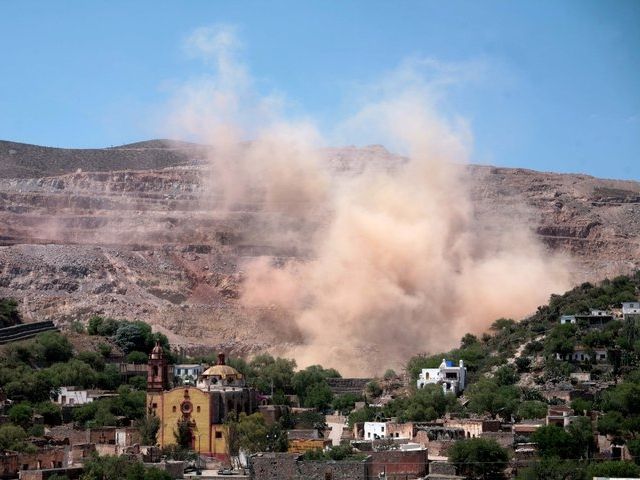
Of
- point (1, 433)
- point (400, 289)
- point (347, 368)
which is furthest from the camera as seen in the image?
point (400, 289)

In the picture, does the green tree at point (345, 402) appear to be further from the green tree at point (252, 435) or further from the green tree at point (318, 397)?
the green tree at point (252, 435)

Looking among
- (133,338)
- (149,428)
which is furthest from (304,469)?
(133,338)

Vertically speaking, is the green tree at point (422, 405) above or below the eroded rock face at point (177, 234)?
below

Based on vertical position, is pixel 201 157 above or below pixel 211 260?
above

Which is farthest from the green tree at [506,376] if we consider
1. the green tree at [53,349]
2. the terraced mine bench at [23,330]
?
the terraced mine bench at [23,330]

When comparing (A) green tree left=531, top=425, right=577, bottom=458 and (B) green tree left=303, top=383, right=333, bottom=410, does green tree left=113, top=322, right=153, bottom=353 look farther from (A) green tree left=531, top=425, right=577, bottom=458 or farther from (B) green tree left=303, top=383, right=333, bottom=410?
(A) green tree left=531, top=425, right=577, bottom=458

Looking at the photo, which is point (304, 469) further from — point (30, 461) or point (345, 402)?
point (345, 402)

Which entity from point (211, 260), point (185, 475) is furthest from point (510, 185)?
point (185, 475)

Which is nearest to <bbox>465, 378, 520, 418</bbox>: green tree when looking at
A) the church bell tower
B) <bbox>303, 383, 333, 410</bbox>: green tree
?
<bbox>303, 383, 333, 410</bbox>: green tree

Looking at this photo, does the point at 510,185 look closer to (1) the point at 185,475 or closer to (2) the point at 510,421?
(2) the point at 510,421
